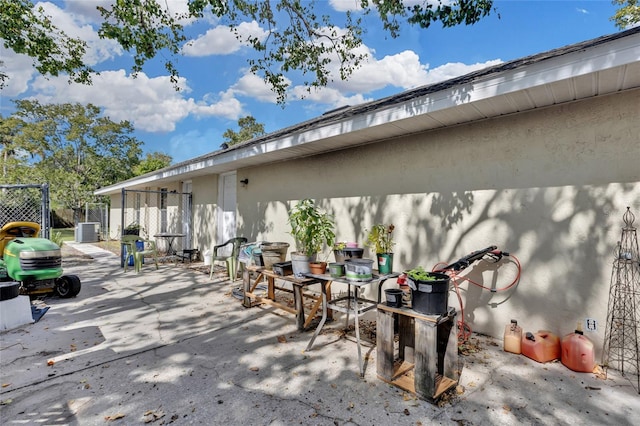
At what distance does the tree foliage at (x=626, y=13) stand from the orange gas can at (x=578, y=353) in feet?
41.4

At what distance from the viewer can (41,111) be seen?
72.5ft

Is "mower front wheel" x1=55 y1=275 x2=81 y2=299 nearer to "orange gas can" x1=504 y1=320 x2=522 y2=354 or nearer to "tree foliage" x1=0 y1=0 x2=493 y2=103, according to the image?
"tree foliage" x1=0 y1=0 x2=493 y2=103

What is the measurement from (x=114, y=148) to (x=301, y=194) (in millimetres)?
24938

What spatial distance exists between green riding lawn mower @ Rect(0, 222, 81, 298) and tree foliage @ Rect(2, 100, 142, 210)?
18.5m

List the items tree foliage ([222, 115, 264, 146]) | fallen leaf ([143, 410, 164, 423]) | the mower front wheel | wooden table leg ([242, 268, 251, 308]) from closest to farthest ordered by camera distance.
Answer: fallen leaf ([143, 410, 164, 423]) < wooden table leg ([242, 268, 251, 308]) < the mower front wheel < tree foliage ([222, 115, 264, 146])

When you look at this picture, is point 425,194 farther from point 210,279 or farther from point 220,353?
point 210,279

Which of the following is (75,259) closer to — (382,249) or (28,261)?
(28,261)

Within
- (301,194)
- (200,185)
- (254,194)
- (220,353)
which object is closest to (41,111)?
(200,185)

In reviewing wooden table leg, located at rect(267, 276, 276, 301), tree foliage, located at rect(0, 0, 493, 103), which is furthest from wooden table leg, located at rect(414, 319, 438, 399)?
tree foliage, located at rect(0, 0, 493, 103)

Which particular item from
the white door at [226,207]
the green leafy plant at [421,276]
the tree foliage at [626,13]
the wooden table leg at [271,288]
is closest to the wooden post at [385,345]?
the green leafy plant at [421,276]

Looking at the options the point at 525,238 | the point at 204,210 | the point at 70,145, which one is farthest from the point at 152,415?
the point at 70,145

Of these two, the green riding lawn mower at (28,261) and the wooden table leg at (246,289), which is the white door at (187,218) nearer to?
the green riding lawn mower at (28,261)

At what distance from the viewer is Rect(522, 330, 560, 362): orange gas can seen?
3.00 m

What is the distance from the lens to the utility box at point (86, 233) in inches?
587
